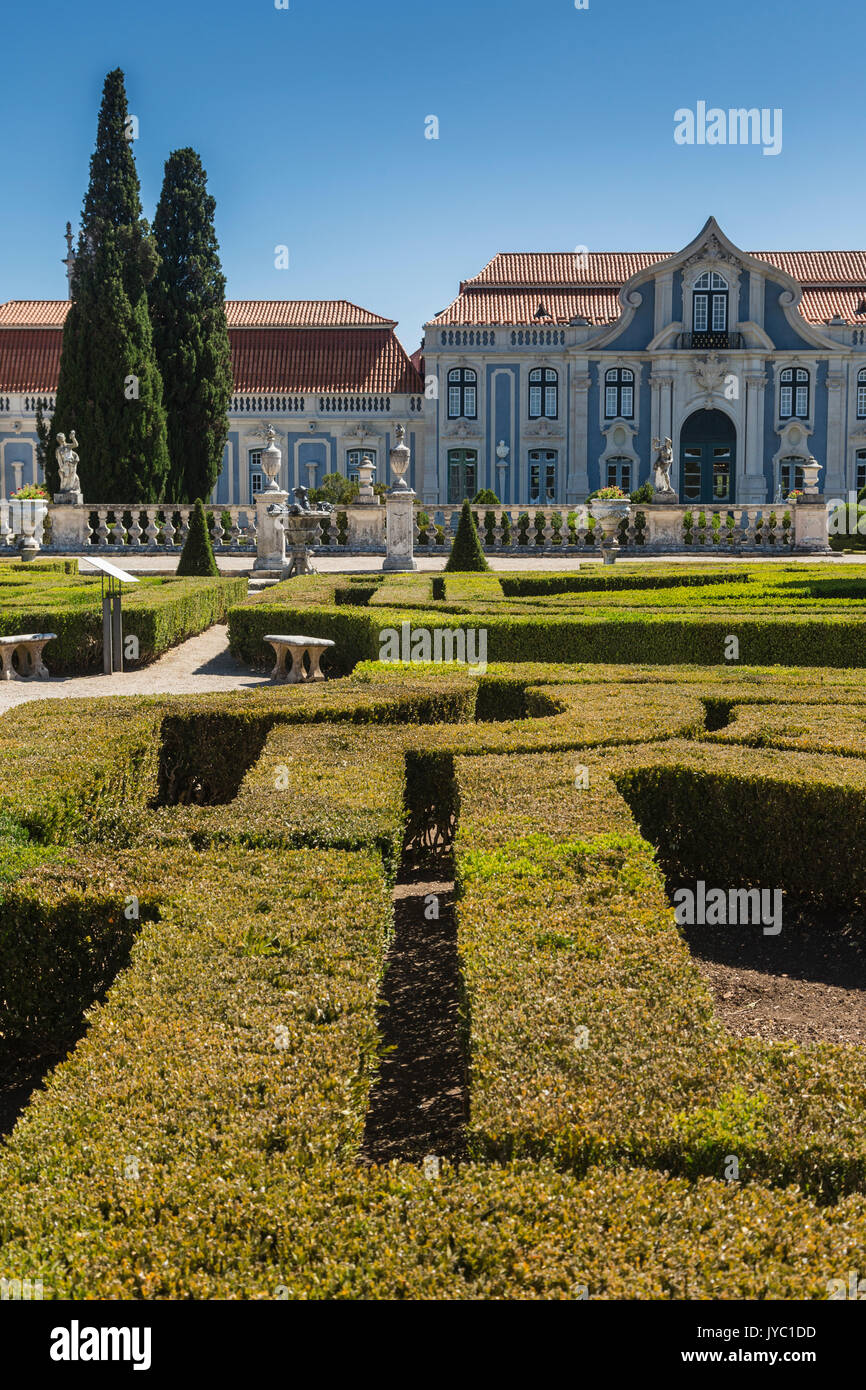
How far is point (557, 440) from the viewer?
4225 centimetres

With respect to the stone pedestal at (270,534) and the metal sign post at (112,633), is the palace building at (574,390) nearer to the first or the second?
the stone pedestal at (270,534)

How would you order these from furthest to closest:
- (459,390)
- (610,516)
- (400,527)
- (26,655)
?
(459,390)
(610,516)
(400,527)
(26,655)

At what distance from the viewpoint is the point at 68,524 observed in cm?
2722

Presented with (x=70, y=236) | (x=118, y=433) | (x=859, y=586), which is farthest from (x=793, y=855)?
(x=70, y=236)

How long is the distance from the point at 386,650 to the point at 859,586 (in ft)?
23.2

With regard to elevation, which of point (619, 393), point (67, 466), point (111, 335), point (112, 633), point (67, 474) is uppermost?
point (619, 393)

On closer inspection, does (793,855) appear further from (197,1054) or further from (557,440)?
(557,440)

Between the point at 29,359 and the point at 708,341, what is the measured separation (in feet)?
71.2

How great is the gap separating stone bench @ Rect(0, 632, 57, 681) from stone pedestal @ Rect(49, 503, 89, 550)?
13.4m

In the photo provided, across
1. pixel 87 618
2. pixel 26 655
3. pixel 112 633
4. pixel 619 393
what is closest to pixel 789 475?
pixel 619 393

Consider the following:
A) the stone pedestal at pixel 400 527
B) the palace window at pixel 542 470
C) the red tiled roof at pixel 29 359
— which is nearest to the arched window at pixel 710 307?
the palace window at pixel 542 470

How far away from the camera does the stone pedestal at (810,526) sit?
27.2 m

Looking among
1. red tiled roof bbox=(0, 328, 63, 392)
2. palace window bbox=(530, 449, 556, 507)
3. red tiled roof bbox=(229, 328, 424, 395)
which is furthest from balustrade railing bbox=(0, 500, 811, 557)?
red tiled roof bbox=(0, 328, 63, 392)

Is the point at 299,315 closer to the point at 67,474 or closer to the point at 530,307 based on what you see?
the point at 530,307
